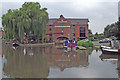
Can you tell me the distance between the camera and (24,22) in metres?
35.3

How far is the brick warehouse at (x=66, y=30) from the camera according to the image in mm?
55750

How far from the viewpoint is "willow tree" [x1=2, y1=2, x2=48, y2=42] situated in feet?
116

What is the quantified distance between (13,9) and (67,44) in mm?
20810

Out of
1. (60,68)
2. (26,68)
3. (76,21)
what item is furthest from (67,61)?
(76,21)

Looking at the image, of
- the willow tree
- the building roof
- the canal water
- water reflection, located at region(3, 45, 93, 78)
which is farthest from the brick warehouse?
the canal water

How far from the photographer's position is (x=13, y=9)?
39375 millimetres

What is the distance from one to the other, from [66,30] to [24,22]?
76.3ft

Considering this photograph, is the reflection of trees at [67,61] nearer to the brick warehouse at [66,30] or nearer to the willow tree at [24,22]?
the willow tree at [24,22]

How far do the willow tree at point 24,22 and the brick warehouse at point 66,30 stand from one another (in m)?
17.4

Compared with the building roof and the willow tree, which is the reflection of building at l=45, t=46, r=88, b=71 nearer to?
the willow tree

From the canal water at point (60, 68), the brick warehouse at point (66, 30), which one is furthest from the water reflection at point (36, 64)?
the brick warehouse at point (66, 30)

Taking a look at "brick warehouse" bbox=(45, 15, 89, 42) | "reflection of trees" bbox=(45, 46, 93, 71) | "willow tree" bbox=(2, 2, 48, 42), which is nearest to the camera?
"reflection of trees" bbox=(45, 46, 93, 71)

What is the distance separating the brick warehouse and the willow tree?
17425 mm

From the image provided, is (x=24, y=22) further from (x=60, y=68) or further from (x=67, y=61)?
(x=60, y=68)
